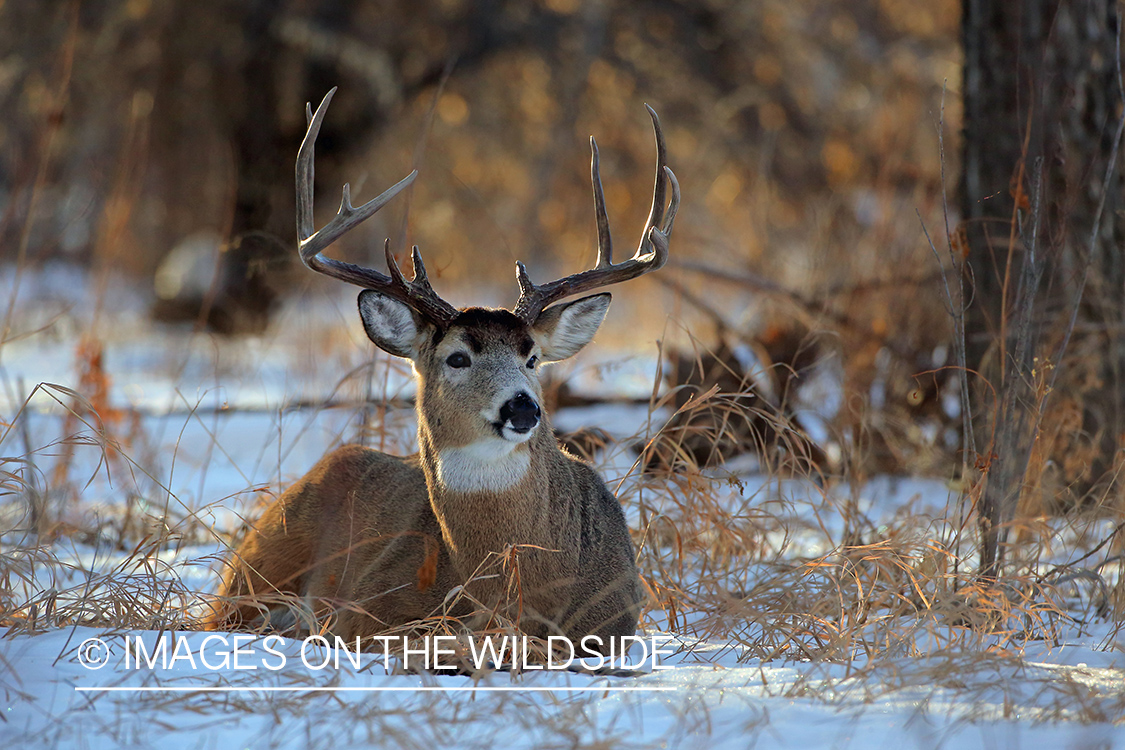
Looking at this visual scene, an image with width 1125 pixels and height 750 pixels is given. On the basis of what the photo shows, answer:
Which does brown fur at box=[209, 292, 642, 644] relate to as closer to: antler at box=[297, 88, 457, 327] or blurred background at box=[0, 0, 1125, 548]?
antler at box=[297, 88, 457, 327]

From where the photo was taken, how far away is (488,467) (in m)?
3.79

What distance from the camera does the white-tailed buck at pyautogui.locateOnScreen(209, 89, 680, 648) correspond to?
12.3 feet

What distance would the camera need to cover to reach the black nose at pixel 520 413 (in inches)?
144

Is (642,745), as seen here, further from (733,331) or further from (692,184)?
(692,184)

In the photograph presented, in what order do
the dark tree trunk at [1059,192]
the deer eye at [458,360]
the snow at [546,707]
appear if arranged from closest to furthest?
the snow at [546,707] → the deer eye at [458,360] → the dark tree trunk at [1059,192]

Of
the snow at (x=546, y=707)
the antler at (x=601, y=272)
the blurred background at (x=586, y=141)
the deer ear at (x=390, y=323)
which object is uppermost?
the blurred background at (x=586, y=141)

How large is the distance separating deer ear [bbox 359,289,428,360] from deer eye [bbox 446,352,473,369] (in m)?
0.24

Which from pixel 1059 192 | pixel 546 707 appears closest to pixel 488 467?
pixel 546 707

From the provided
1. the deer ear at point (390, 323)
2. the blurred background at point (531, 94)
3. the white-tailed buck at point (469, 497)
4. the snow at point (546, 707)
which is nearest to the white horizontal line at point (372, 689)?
the snow at point (546, 707)

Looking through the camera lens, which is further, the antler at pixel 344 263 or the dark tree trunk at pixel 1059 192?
the dark tree trunk at pixel 1059 192

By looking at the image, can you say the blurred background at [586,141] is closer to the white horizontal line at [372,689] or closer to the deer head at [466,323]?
the deer head at [466,323]

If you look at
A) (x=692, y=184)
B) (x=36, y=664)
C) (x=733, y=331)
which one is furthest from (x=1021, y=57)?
(x=692, y=184)

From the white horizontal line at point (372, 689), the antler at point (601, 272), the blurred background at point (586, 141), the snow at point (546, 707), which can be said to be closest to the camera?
the snow at point (546, 707)

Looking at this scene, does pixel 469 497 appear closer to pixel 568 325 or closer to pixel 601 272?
pixel 568 325
